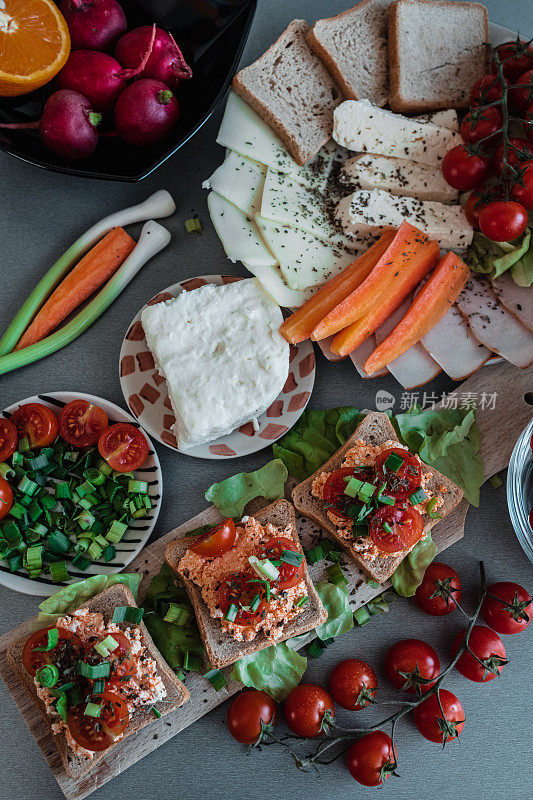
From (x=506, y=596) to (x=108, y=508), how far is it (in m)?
1.77

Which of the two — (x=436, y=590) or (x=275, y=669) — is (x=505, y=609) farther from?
(x=275, y=669)

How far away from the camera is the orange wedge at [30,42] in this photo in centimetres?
258

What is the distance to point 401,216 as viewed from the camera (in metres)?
2.81

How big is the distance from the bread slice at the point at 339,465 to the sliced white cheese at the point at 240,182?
1.09 metres

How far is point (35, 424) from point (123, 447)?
40 centimetres

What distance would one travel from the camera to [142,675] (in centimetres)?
237

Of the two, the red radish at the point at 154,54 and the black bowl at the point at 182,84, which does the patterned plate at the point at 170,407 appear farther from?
the red radish at the point at 154,54

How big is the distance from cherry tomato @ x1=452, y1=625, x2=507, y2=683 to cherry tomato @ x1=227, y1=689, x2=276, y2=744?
2.75 ft

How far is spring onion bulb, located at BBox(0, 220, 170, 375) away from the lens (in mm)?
2898

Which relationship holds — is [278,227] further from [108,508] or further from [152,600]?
[152,600]

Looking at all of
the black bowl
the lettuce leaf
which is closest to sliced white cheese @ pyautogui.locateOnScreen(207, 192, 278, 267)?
the black bowl

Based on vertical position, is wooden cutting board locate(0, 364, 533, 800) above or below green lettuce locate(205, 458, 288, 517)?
below

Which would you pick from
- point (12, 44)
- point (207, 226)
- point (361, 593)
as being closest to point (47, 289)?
point (207, 226)

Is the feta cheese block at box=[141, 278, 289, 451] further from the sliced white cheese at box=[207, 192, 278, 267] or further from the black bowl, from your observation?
the black bowl
